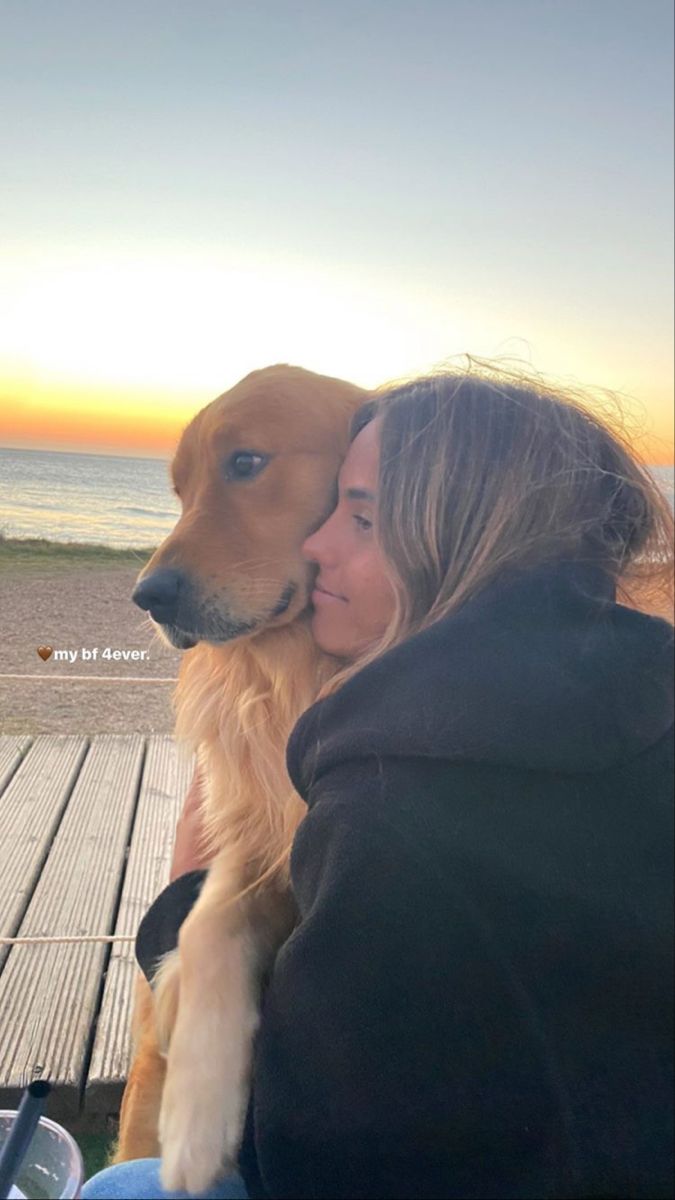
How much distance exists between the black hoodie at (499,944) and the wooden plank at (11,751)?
5.23 feet

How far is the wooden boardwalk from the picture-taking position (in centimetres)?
137

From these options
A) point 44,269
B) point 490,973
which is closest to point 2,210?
point 44,269

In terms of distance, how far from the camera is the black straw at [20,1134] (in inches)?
30.6

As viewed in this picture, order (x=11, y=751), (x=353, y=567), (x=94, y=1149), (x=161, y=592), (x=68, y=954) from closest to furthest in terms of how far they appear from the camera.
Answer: (x=353, y=567), (x=161, y=592), (x=94, y=1149), (x=68, y=954), (x=11, y=751)

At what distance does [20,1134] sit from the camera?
784 millimetres

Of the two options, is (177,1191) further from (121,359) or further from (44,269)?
(44,269)

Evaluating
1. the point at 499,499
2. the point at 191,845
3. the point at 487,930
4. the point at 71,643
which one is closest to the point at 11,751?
the point at 71,643

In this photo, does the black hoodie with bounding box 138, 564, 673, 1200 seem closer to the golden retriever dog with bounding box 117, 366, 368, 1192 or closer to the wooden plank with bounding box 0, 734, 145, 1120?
the golden retriever dog with bounding box 117, 366, 368, 1192

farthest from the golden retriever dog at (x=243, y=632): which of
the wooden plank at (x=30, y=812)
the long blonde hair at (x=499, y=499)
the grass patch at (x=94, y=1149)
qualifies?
the wooden plank at (x=30, y=812)

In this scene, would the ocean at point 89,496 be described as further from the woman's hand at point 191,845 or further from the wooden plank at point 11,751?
the wooden plank at point 11,751

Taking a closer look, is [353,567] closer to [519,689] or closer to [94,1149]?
[519,689]

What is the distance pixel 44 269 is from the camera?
1.30 metres

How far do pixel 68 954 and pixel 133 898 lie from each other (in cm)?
18

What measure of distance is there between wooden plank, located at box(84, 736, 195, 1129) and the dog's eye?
49 cm
